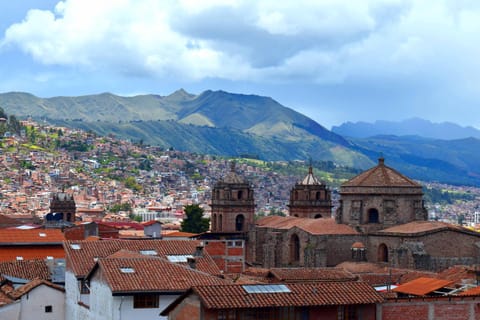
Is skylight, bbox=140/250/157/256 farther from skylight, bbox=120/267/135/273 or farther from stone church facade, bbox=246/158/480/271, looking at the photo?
stone church facade, bbox=246/158/480/271

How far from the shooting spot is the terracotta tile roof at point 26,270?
45938 millimetres

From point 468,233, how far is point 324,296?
36.8m

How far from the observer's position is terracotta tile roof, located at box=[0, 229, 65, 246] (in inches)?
2194

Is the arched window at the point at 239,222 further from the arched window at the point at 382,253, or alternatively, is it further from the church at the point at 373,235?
the arched window at the point at 382,253

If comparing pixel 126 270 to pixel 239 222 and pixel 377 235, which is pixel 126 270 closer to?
pixel 377 235

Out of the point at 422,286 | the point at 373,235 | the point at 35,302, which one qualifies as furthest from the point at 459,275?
the point at 35,302

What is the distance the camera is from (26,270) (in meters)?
46.5

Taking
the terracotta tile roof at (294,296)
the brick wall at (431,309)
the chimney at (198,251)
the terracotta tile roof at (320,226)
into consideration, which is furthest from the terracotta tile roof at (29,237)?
the brick wall at (431,309)

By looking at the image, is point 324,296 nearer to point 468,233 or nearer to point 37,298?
point 37,298

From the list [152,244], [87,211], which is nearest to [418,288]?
[152,244]

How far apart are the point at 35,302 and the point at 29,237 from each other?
16333 millimetres

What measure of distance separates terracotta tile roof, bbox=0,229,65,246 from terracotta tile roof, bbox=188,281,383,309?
2907 cm

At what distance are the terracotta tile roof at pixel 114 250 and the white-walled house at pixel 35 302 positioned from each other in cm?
158


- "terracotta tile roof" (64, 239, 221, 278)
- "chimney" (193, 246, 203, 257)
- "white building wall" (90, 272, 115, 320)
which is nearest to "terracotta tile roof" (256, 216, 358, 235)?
"terracotta tile roof" (64, 239, 221, 278)
